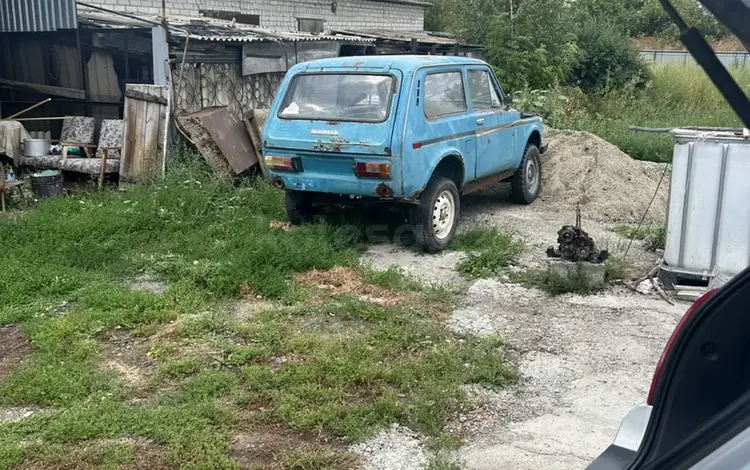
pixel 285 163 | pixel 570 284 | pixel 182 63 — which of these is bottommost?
pixel 570 284

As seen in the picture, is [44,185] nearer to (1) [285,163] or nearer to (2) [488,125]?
(1) [285,163]

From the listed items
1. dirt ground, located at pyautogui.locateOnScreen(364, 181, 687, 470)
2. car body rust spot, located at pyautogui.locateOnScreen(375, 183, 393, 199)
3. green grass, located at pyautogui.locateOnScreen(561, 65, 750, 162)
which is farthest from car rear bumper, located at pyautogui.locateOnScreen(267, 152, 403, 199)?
green grass, located at pyautogui.locateOnScreen(561, 65, 750, 162)

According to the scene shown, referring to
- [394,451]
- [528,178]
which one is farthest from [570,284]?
[528,178]

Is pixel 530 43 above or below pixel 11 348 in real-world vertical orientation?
above

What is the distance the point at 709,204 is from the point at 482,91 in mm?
3294

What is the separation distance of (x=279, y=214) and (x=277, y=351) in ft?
12.0

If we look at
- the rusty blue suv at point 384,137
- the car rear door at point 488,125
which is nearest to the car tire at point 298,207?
the rusty blue suv at point 384,137

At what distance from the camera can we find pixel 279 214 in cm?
856

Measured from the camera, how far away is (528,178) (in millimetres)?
9734

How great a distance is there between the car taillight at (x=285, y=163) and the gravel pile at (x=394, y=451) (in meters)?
3.73

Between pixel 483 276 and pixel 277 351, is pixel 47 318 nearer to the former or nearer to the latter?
pixel 277 351

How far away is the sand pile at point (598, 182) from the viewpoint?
9346 mm

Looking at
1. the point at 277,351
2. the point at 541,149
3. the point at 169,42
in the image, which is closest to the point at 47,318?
the point at 277,351

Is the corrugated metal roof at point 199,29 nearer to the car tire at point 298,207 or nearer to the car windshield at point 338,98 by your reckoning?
the car windshield at point 338,98
